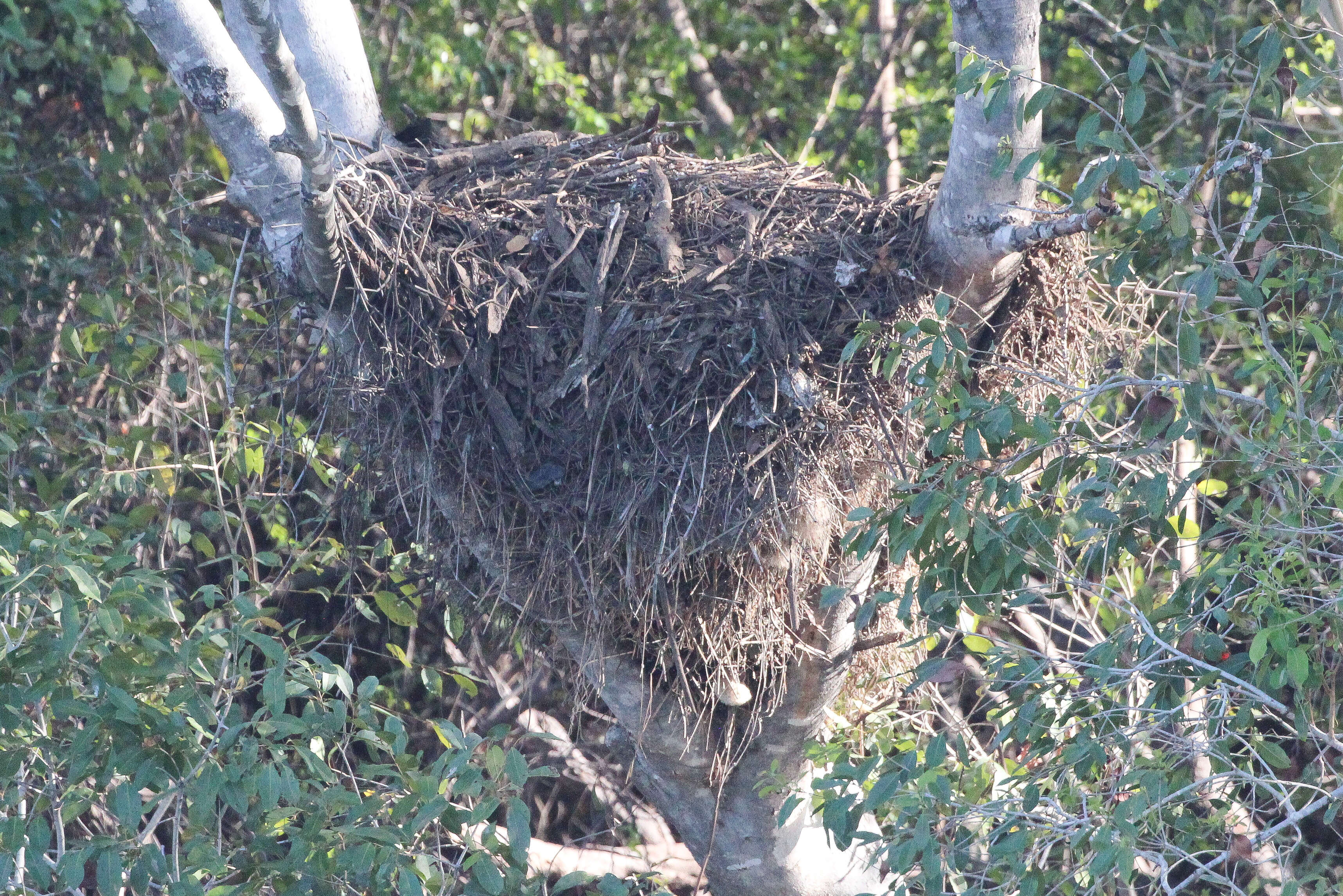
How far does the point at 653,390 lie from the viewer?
9.52 ft

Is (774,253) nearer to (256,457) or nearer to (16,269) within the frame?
(256,457)

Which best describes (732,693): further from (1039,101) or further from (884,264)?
(1039,101)

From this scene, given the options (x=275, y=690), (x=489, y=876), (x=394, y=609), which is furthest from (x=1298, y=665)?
(x=394, y=609)

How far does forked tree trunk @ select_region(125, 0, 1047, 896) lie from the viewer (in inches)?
103

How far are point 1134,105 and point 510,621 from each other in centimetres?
209

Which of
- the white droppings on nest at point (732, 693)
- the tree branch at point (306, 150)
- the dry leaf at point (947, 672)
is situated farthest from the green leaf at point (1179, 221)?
the tree branch at point (306, 150)

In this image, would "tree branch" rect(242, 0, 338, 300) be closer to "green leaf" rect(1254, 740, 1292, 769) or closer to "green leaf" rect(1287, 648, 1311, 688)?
"green leaf" rect(1287, 648, 1311, 688)

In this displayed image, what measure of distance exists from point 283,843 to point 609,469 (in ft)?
3.94

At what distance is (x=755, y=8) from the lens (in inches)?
223

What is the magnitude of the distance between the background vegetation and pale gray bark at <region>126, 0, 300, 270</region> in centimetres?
25

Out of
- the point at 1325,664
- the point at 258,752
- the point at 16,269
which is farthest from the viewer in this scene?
the point at 16,269

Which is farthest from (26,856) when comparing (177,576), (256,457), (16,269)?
(16,269)

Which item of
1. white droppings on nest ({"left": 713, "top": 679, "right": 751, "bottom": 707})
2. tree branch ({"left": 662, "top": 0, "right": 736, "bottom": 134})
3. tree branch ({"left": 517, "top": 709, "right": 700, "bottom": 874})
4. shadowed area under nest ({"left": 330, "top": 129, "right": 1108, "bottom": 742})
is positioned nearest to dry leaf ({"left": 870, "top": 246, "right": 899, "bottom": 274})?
shadowed area under nest ({"left": 330, "top": 129, "right": 1108, "bottom": 742})

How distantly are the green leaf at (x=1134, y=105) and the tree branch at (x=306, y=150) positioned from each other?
160cm
